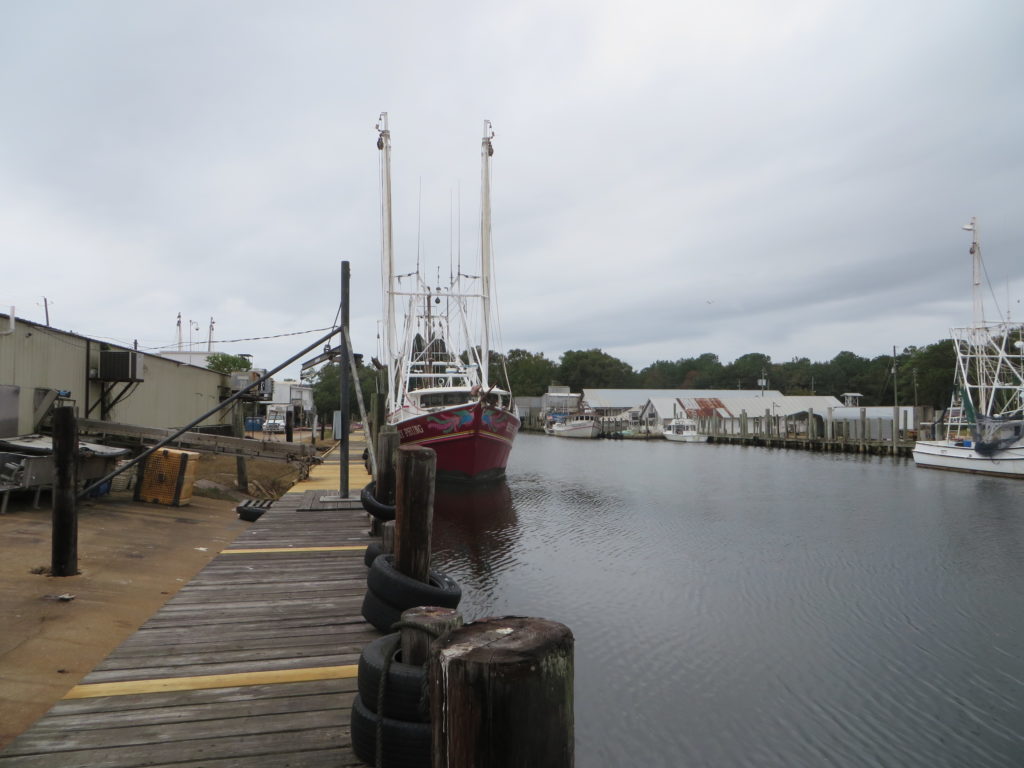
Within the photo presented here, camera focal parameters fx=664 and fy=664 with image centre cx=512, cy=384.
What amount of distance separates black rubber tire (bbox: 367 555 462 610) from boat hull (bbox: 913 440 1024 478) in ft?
128

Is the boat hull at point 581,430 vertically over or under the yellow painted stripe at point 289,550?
under

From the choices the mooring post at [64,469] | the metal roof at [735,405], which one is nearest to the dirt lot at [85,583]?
the mooring post at [64,469]

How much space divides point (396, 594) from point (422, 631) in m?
1.74

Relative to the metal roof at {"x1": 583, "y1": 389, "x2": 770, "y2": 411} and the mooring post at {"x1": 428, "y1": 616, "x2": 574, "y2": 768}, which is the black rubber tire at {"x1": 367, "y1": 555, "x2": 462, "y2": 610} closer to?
the mooring post at {"x1": 428, "y1": 616, "x2": 574, "y2": 768}

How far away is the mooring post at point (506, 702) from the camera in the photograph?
6.25ft

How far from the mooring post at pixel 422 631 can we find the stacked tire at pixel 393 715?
0.05 meters

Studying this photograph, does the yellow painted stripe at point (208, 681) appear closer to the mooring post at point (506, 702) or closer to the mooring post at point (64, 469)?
the mooring post at point (506, 702)

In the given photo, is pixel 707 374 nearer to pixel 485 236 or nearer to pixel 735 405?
pixel 735 405

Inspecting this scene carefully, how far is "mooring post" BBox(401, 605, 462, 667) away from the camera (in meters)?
3.34

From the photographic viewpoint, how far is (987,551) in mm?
16406

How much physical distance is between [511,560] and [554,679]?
1328cm

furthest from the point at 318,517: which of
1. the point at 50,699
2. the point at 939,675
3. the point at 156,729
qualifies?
the point at 939,675

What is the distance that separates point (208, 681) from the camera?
4453mm

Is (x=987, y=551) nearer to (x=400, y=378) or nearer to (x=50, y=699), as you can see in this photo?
(x=50, y=699)
